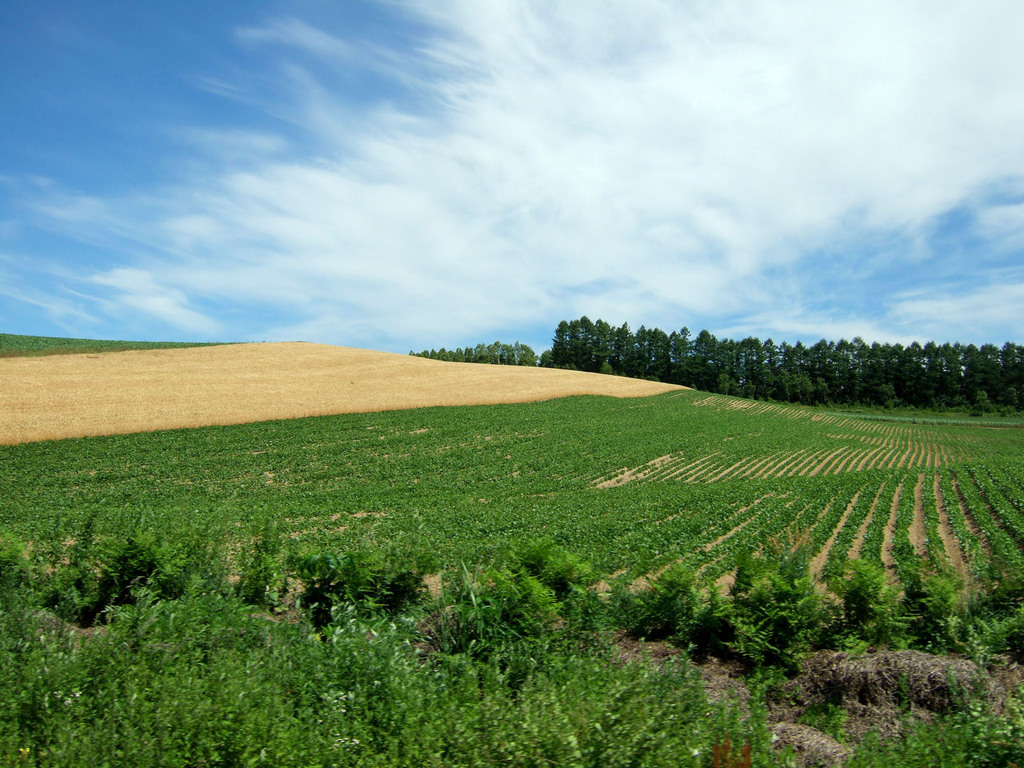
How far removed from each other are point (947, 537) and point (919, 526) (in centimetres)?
138

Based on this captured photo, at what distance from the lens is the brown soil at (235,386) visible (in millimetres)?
37750

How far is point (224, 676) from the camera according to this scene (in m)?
4.76

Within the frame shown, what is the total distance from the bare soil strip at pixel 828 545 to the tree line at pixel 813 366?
10577 cm

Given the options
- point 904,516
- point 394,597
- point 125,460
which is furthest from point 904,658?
point 125,460

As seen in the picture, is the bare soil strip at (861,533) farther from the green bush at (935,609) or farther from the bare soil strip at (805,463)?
the bare soil strip at (805,463)

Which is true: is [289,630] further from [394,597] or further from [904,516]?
[904,516]

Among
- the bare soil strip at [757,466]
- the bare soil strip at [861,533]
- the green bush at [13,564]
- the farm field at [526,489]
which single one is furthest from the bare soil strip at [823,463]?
the green bush at [13,564]

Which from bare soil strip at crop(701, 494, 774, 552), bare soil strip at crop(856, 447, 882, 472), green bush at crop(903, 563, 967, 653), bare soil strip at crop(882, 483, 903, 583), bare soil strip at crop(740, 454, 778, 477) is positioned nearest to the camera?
green bush at crop(903, 563, 967, 653)

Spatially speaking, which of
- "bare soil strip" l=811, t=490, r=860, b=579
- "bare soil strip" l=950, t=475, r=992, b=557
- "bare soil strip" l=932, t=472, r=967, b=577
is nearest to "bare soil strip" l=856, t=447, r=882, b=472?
"bare soil strip" l=950, t=475, r=992, b=557

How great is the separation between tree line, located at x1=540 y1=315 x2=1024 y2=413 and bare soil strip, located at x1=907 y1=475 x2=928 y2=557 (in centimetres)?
10215

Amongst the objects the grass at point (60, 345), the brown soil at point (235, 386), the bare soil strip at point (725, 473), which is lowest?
the bare soil strip at point (725, 473)

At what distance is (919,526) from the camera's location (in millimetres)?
19594

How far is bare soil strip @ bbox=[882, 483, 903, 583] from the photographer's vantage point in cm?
1415

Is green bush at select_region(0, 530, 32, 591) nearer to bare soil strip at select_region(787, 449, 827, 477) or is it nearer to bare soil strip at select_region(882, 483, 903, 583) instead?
bare soil strip at select_region(882, 483, 903, 583)
